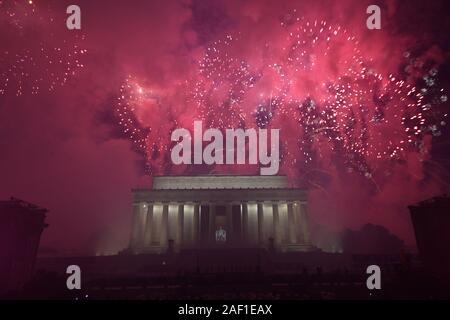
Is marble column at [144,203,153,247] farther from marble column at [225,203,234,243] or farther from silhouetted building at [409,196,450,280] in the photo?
silhouetted building at [409,196,450,280]

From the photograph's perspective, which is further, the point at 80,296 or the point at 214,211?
the point at 214,211

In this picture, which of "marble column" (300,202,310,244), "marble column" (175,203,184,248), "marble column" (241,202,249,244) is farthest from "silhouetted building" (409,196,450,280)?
"marble column" (175,203,184,248)

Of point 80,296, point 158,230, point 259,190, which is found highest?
point 259,190

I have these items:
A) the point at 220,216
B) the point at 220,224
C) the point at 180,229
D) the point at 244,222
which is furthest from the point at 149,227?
the point at 244,222

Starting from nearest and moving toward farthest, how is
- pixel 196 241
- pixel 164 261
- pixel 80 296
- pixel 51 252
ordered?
pixel 80 296, pixel 164 261, pixel 51 252, pixel 196 241

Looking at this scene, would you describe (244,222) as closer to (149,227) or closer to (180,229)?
(180,229)

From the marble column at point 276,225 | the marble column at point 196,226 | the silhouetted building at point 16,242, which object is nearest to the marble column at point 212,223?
the marble column at point 196,226
